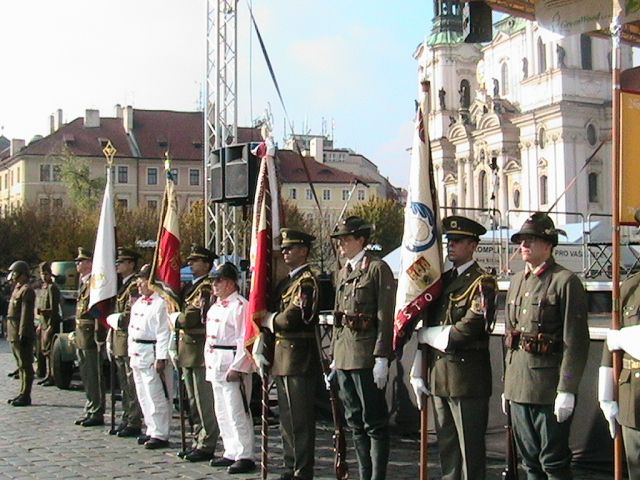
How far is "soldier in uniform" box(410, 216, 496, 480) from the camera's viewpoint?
19.8 ft

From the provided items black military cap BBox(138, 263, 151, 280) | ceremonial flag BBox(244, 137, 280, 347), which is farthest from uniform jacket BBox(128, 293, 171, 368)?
ceremonial flag BBox(244, 137, 280, 347)

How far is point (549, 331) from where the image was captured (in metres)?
5.52

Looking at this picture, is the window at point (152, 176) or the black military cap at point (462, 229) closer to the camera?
the black military cap at point (462, 229)

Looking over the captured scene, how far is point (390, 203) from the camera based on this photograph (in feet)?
220

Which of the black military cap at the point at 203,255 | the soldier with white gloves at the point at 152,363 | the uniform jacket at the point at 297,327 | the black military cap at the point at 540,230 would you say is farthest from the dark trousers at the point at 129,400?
the black military cap at the point at 540,230

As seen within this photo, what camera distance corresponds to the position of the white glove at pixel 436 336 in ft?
19.9

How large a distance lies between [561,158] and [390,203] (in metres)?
13.7

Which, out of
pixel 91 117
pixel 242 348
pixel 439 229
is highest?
pixel 91 117

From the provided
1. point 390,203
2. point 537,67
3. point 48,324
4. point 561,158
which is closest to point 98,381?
point 48,324

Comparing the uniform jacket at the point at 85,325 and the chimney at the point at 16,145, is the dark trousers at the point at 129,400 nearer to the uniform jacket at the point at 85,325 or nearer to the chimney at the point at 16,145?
the uniform jacket at the point at 85,325

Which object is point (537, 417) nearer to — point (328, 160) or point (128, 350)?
point (128, 350)

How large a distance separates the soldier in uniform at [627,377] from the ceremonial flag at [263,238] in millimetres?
3260

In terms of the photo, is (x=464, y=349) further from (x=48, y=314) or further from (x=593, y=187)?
(x=593, y=187)

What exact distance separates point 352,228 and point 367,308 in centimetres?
66
